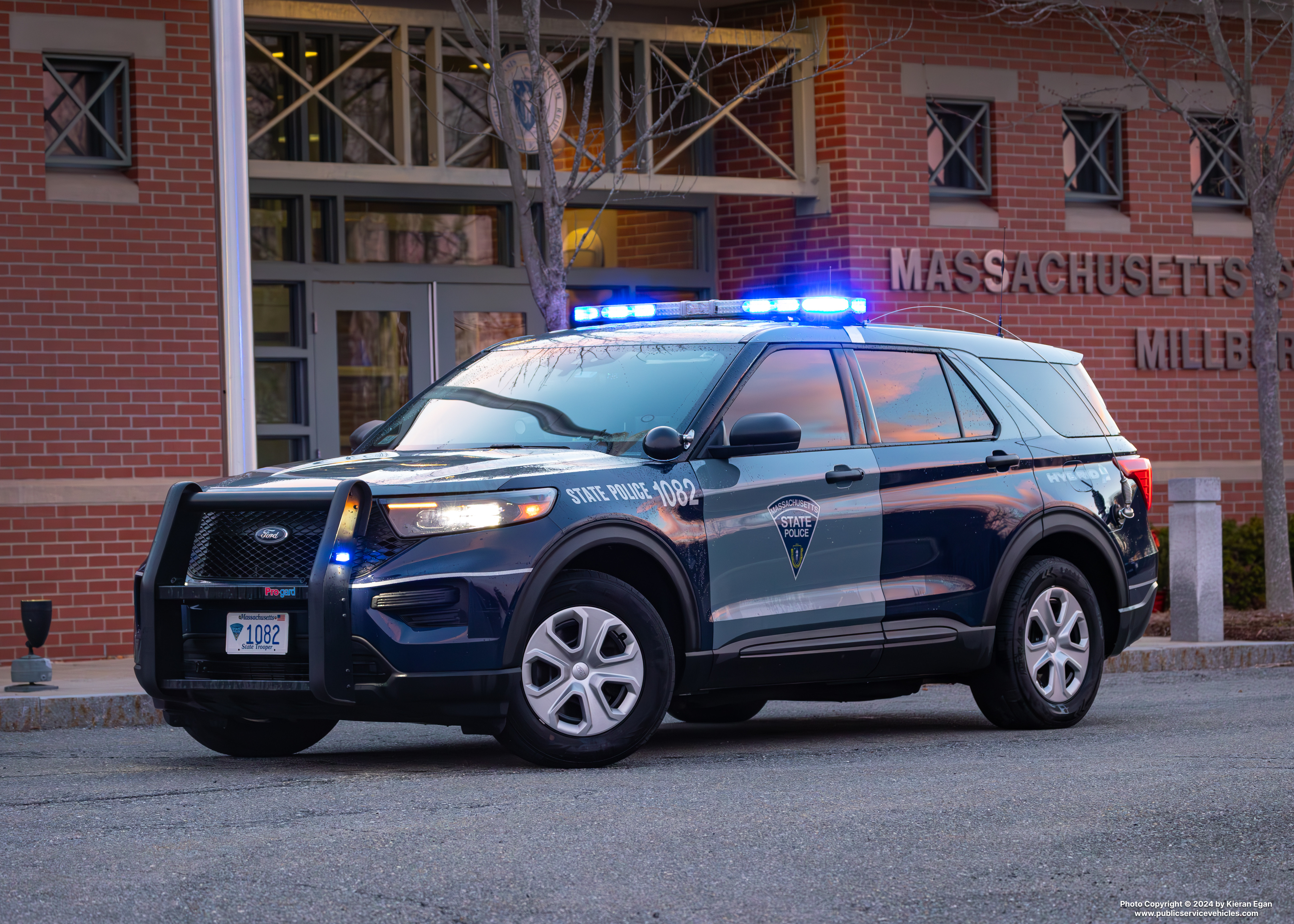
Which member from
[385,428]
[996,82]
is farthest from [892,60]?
[385,428]

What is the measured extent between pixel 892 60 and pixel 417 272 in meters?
4.62

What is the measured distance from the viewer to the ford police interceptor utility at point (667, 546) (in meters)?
7.09

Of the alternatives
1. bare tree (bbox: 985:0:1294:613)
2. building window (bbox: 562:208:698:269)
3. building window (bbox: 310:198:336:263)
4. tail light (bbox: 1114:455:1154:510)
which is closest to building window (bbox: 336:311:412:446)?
building window (bbox: 310:198:336:263)

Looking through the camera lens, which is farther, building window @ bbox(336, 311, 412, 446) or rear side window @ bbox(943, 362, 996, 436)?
building window @ bbox(336, 311, 412, 446)

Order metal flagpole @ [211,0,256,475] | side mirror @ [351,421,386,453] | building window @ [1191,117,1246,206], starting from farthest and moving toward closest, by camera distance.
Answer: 1. building window @ [1191,117,1246,206]
2. metal flagpole @ [211,0,256,475]
3. side mirror @ [351,421,386,453]

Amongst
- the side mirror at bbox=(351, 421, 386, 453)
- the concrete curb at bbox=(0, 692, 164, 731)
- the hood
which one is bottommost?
the concrete curb at bbox=(0, 692, 164, 731)

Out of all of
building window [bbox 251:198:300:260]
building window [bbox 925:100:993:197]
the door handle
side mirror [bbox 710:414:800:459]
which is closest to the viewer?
side mirror [bbox 710:414:800:459]

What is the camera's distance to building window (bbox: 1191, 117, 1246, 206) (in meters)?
19.4

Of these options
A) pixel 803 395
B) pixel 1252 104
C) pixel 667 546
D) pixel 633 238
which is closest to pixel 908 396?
pixel 803 395

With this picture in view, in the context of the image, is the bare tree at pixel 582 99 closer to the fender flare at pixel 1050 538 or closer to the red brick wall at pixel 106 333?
the red brick wall at pixel 106 333

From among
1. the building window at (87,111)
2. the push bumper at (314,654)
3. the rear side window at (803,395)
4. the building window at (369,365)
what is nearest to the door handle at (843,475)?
the rear side window at (803,395)

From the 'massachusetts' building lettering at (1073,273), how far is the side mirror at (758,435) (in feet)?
31.8

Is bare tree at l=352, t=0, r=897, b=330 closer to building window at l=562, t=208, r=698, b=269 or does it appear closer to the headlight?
building window at l=562, t=208, r=698, b=269

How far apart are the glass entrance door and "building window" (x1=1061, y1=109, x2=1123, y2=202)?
251 inches
